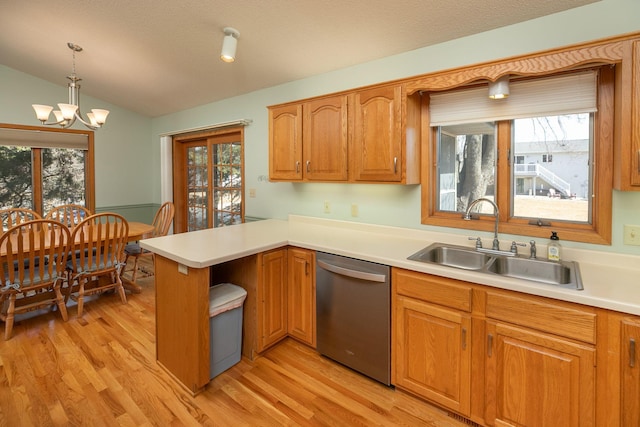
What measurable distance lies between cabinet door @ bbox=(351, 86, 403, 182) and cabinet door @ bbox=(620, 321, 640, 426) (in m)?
1.32

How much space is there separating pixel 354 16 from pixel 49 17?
8.36 feet

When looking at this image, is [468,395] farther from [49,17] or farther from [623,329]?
[49,17]

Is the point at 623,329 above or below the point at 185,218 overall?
below

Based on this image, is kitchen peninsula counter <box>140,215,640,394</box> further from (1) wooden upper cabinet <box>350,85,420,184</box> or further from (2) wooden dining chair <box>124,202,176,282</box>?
(2) wooden dining chair <box>124,202,176,282</box>

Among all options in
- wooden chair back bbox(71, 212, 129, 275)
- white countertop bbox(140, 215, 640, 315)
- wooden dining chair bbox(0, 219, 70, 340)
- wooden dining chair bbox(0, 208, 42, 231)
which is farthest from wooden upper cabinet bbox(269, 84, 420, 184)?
wooden dining chair bbox(0, 208, 42, 231)

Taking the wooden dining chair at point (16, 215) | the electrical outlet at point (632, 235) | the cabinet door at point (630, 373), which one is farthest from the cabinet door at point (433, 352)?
the wooden dining chair at point (16, 215)

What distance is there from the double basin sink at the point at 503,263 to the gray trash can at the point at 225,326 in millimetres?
1179

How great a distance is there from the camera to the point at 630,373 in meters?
1.22

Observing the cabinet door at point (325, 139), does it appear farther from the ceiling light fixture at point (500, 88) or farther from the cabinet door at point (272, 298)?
the ceiling light fixture at point (500, 88)

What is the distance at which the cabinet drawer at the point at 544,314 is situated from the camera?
1286 mm

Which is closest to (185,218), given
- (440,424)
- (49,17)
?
(49,17)

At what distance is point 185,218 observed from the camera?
4750 millimetres

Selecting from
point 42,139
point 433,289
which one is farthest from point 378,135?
point 42,139

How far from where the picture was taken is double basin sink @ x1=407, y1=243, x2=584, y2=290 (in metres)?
1.67
